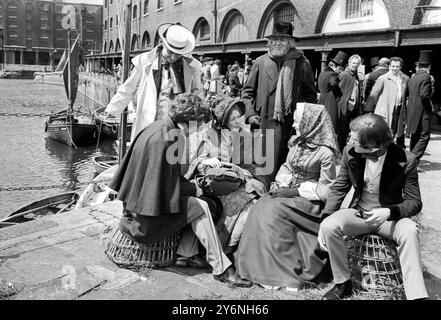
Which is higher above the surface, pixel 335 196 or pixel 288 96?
pixel 288 96

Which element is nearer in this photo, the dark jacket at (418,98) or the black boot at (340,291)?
the black boot at (340,291)

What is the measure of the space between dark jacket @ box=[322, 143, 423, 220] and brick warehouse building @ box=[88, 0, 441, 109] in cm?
662

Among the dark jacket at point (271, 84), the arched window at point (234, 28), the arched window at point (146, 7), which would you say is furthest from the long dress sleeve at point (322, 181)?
the arched window at point (146, 7)

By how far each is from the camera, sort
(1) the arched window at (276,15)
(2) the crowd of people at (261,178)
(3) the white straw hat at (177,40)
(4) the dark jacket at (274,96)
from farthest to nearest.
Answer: (1) the arched window at (276,15), (4) the dark jacket at (274,96), (3) the white straw hat at (177,40), (2) the crowd of people at (261,178)

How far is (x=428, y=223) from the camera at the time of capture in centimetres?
477

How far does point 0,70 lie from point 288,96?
231 feet

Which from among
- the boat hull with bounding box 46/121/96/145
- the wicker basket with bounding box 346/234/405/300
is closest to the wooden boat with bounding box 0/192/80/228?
the wicker basket with bounding box 346/234/405/300

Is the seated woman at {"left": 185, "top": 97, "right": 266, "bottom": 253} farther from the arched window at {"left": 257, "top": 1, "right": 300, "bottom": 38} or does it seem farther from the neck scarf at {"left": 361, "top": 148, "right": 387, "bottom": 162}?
the arched window at {"left": 257, "top": 1, "right": 300, "bottom": 38}

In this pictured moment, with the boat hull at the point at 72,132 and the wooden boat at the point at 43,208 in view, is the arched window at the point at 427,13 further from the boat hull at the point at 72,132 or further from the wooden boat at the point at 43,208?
the boat hull at the point at 72,132

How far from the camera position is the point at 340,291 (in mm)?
3004

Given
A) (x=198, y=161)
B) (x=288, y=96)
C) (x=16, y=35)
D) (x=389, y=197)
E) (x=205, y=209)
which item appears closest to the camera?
(x=389, y=197)

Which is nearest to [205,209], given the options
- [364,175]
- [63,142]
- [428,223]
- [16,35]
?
[364,175]

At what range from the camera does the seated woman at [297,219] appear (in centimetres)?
324
